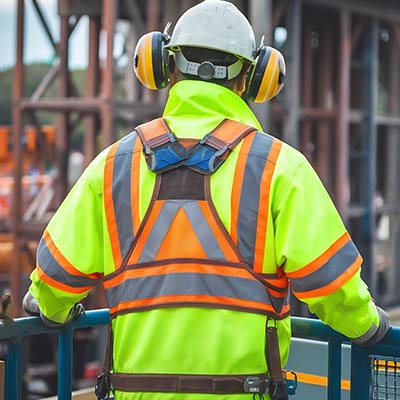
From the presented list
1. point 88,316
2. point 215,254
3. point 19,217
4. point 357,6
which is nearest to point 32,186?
point 19,217

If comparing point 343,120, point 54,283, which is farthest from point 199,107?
point 343,120

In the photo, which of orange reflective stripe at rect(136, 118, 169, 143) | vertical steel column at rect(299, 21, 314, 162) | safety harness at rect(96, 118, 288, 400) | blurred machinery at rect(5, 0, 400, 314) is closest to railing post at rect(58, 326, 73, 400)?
safety harness at rect(96, 118, 288, 400)

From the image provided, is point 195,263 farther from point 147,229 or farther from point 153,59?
point 153,59

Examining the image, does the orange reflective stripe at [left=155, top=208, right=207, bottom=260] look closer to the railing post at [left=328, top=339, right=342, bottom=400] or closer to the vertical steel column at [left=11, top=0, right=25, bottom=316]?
the railing post at [left=328, top=339, right=342, bottom=400]

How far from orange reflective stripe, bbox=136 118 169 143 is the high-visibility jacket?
0.08 feet

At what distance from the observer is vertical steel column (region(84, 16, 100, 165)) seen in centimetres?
1098

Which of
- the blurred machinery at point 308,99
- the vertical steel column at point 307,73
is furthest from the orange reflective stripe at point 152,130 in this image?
→ the vertical steel column at point 307,73

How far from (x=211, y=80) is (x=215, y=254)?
0.53m

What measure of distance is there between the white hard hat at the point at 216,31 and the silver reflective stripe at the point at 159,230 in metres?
0.49

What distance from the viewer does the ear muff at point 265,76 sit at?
2.67m

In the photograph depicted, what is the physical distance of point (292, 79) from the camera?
10.7 m

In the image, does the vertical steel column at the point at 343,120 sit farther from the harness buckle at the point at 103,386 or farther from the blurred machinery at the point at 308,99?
the harness buckle at the point at 103,386

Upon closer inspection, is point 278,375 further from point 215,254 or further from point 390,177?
point 390,177

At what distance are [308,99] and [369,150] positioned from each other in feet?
3.97
